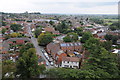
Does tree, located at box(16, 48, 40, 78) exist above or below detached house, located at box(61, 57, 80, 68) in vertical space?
above

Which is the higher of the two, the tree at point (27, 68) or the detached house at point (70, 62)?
the tree at point (27, 68)

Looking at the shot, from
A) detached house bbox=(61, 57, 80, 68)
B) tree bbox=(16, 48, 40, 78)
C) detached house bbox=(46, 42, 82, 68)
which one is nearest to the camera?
tree bbox=(16, 48, 40, 78)

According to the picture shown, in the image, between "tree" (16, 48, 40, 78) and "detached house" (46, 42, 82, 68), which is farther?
"detached house" (46, 42, 82, 68)

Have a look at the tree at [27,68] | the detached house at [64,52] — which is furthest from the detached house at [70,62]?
the tree at [27,68]

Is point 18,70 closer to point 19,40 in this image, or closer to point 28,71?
point 28,71

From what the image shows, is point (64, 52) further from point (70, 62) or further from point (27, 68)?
point (27, 68)

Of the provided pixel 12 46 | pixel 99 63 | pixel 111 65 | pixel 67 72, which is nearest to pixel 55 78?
pixel 67 72

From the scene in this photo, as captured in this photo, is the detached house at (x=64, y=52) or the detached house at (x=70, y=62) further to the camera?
the detached house at (x=64, y=52)

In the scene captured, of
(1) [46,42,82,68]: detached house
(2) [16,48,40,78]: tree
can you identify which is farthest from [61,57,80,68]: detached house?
(2) [16,48,40,78]: tree

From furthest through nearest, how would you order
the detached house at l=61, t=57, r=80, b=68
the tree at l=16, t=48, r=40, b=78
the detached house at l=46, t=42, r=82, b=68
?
the detached house at l=46, t=42, r=82, b=68
the detached house at l=61, t=57, r=80, b=68
the tree at l=16, t=48, r=40, b=78

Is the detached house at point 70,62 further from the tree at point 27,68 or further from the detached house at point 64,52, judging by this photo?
the tree at point 27,68

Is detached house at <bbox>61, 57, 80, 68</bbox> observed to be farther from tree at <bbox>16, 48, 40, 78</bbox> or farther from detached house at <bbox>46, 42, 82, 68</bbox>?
tree at <bbox>16, 48, 40, 78</bbox>
